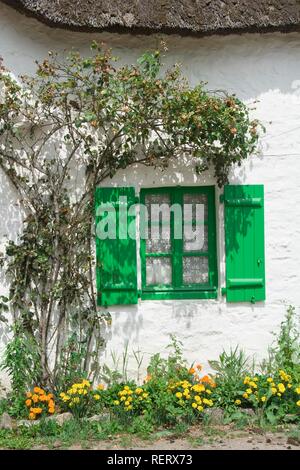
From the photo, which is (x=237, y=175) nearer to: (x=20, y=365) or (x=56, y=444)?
(x=20, y=365)

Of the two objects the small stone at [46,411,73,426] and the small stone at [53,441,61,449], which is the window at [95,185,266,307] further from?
the small stone at [53,441,61,449]

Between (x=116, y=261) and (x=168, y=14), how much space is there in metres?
2.17

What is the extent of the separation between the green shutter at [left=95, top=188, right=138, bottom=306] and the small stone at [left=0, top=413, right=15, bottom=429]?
1.20 metres

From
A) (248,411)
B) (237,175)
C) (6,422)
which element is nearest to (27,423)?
(6,422)

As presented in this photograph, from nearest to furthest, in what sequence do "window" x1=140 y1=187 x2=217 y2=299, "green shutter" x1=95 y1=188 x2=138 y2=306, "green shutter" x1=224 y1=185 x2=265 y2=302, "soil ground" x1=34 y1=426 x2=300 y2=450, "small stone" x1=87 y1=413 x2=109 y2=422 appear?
"soil ground" x1=34 y1=426 x2=300 y2=450 < "small stone" x1=87 y1=413 x2=109 y2=422 < "green shutter" x1=95 y1=188 x2=138 y2=306 < "green shutter" x1=224 y1=185 x2=265 y2=302 < "window" x1=140 y1=187 x2=217 y2=299

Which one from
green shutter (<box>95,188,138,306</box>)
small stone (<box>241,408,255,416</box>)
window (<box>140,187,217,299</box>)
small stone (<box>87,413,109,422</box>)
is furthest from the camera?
window (<box>140,187,217,299</box>)

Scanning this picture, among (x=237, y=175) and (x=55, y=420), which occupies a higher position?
(x=237, y=175)

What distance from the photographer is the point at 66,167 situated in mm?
5426

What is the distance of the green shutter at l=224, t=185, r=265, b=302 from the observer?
556cm

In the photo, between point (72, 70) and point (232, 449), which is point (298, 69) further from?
point (232, 449)

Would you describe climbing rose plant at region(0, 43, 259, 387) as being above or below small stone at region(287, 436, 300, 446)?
above

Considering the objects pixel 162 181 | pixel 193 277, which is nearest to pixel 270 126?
pixel 162 181

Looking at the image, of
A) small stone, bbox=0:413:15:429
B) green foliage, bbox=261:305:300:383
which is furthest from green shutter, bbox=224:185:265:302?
small stone, bbox=0:413:15:429

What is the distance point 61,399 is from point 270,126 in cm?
299
